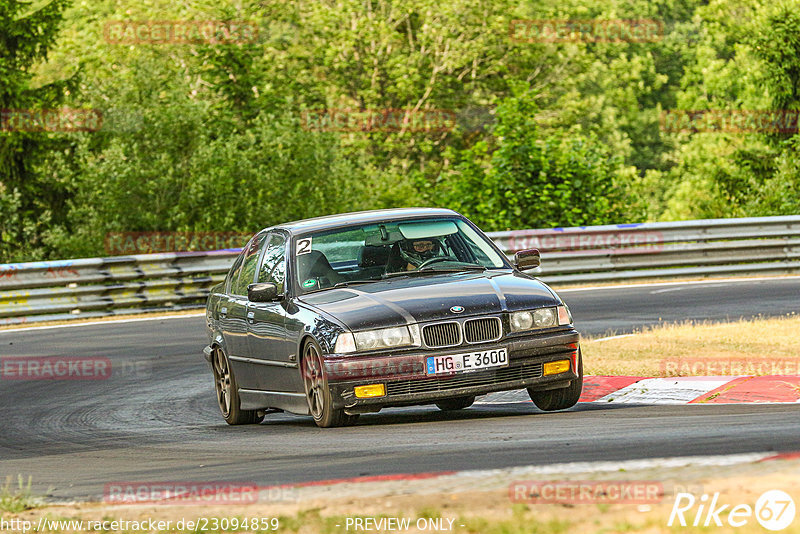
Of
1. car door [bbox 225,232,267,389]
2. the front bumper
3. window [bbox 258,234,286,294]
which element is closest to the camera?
the front bumper

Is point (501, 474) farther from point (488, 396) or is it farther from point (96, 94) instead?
point (96, 94)

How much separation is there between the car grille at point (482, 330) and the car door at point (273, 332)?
Result: 1.39 metres

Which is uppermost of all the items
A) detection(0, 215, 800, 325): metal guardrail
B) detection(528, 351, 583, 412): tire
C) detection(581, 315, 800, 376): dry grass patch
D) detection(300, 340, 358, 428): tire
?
detection(300, 340, 358, 428): tire

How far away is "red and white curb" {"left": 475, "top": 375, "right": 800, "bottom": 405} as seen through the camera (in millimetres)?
9195

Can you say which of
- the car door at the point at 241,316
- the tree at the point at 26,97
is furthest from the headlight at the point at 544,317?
the tree at the point at 26,97

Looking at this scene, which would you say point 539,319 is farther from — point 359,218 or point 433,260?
point 359,218

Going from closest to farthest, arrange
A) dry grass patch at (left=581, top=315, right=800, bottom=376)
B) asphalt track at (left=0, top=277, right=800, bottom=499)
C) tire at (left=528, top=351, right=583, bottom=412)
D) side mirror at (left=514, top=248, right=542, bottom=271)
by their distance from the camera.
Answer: asphalt track at (left=0, top=277, right=800, bottom=499) < tire at (left=528, top=351, right=583, bottom=412) < side mirror at (left=514, top=248, right=542, bottom=271) < dry grass patch at (left=581, top=315, right=800, bottom=376)

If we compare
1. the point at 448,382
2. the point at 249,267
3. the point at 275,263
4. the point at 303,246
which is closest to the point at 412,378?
the point at 448,382

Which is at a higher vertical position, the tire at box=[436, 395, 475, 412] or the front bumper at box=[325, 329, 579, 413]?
the front bumper at box=[325, 329, 579, 413]

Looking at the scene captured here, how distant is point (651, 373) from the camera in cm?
1088

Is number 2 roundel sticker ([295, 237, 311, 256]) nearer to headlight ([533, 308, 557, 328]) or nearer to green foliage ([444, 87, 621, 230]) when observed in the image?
headlight ([533, 308, 557, 328])

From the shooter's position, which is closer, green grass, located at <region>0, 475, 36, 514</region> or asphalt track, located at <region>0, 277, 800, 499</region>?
green grass, located at <region>0, 475, 36, 514</region>

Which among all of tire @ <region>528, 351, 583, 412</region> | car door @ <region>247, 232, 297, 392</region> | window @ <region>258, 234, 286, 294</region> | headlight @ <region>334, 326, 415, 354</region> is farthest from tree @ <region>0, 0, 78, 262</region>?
headlight @ <region>334, 326, 415, 354</region>

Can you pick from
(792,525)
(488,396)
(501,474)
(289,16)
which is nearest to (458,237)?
(488,396)
